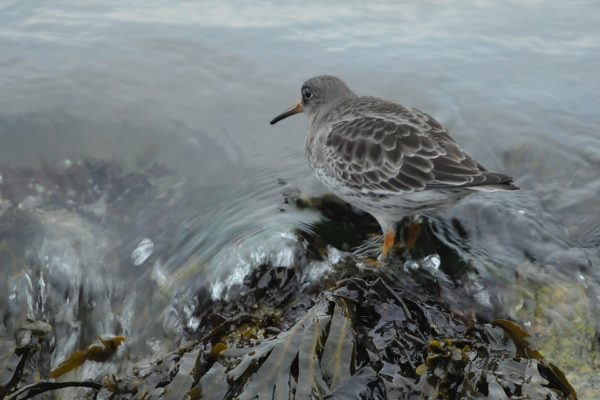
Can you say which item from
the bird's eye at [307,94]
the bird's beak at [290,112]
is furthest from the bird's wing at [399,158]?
the bird's beak at [290,112]

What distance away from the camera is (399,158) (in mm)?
5621

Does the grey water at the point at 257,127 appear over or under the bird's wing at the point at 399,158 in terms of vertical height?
under

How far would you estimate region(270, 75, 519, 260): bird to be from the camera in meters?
5.40

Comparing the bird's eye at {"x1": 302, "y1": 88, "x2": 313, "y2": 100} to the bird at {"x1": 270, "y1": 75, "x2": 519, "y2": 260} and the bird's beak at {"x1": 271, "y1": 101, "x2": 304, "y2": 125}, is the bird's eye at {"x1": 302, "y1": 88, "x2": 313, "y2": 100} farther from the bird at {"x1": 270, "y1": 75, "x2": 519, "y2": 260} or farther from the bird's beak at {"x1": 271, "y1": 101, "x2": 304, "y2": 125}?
the bird at {"x1": 270, "y1": 75, "x2": 519, "y2": 260}

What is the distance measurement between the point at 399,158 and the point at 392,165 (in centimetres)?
8

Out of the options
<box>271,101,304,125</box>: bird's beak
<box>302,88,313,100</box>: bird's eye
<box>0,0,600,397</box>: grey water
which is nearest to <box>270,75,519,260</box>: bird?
<box>0,0,600,397</box>: grey water

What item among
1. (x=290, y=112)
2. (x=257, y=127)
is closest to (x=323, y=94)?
(x=290, y=112)

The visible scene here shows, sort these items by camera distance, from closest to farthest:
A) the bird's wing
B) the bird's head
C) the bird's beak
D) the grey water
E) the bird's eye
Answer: the grey water
the bird's wing
the bird's head
the bird's eye
the bird's beak

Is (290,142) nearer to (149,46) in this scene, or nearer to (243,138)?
(243,138)

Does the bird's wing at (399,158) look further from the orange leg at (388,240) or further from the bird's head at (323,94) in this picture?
the bird's head at (323,94)

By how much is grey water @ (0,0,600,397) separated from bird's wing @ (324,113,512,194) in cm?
55

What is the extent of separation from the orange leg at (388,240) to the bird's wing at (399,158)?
0.33 meters

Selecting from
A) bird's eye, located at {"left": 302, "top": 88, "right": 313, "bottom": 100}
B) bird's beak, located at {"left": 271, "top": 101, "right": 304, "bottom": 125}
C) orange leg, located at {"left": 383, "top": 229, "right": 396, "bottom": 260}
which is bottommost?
orange leg, located at {"left": 383, "top": 229, "right": 396, "bottom": 260}

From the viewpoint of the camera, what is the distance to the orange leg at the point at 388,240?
216 inches
